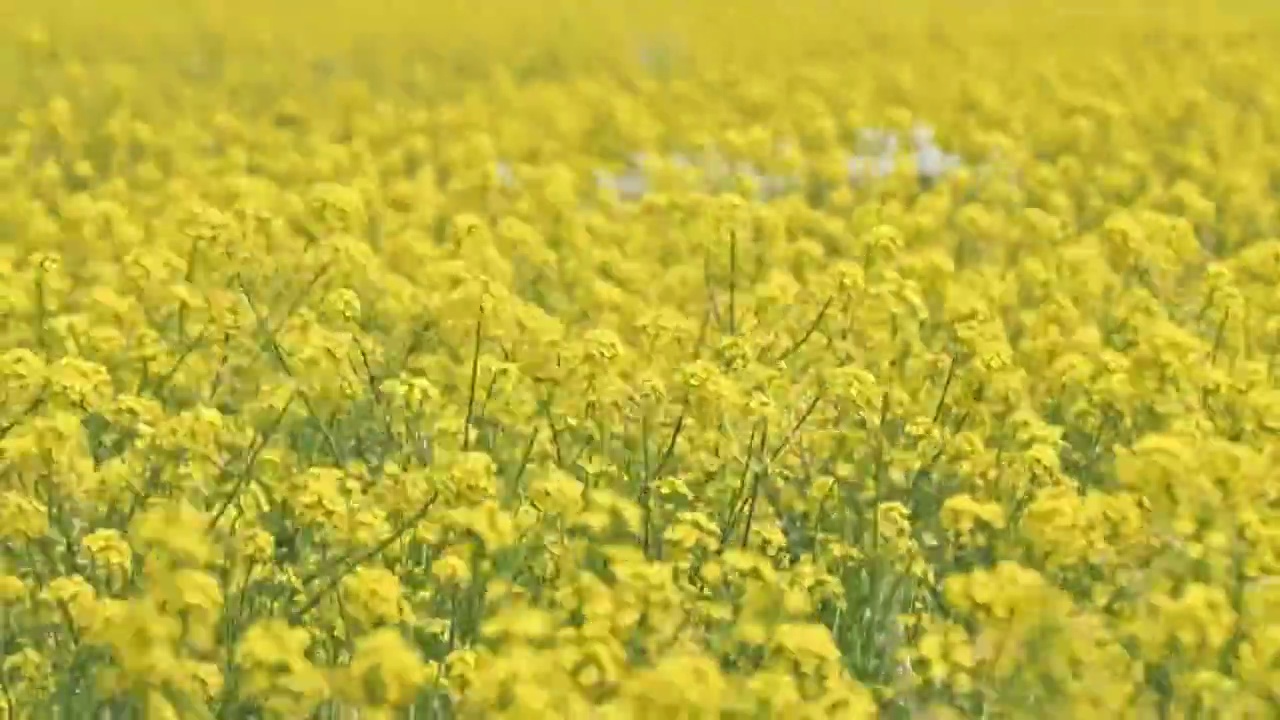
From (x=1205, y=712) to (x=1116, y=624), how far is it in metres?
0.49

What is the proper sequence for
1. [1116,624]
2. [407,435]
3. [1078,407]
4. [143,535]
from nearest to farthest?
[143,535], [1116,624], [407,435], [1078,407]

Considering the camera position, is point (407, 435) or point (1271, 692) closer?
point (1271, 692)

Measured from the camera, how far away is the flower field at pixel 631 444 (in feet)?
12.6

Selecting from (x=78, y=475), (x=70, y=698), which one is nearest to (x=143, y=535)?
(x=70, y=698)

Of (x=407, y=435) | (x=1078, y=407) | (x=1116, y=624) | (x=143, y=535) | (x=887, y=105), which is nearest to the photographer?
(x=143, y=535)

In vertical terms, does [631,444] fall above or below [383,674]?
below

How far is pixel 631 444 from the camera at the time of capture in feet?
17.3

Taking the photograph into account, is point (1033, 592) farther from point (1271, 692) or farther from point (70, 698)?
point (70, 698)

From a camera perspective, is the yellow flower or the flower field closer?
the yellow flower

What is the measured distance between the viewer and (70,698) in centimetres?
401

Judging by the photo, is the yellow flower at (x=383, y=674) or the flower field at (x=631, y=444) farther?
the flower field at (x=631, y=444)

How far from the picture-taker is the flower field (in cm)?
383

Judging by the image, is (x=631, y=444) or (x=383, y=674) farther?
(x=631, y=444)

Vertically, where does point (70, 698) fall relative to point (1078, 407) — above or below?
below
